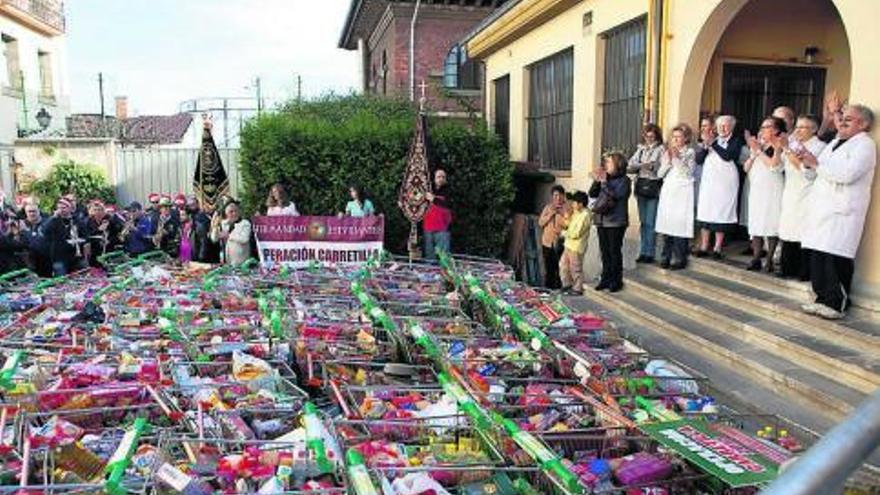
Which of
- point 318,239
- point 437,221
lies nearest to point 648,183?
point 437,221

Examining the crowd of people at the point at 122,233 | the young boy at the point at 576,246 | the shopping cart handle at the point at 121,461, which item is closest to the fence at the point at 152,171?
the crowd of people at the point at 122,233

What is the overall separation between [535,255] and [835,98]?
6233 millimetres

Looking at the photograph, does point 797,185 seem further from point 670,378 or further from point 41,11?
point 41,11

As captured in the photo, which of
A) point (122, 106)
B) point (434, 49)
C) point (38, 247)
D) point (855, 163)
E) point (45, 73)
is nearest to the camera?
point (855, 163)

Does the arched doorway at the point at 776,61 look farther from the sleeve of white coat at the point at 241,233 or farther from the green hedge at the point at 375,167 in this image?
the sleeve of white coat at the point at 241,233

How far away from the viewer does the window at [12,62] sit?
915 inches

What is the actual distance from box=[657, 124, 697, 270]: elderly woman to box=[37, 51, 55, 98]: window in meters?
25.2

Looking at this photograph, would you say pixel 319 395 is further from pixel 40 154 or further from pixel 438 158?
pixel 40 154

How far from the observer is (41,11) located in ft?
82.2

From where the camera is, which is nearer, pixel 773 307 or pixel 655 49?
pixel 773 307

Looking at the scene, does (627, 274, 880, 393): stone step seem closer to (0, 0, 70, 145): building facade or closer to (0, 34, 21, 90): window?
(0, 0, 70, 145): building facade

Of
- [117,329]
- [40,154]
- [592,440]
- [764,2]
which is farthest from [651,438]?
[40,154]

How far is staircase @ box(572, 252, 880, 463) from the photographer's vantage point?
4.77m

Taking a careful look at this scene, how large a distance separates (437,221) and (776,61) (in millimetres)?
4876
